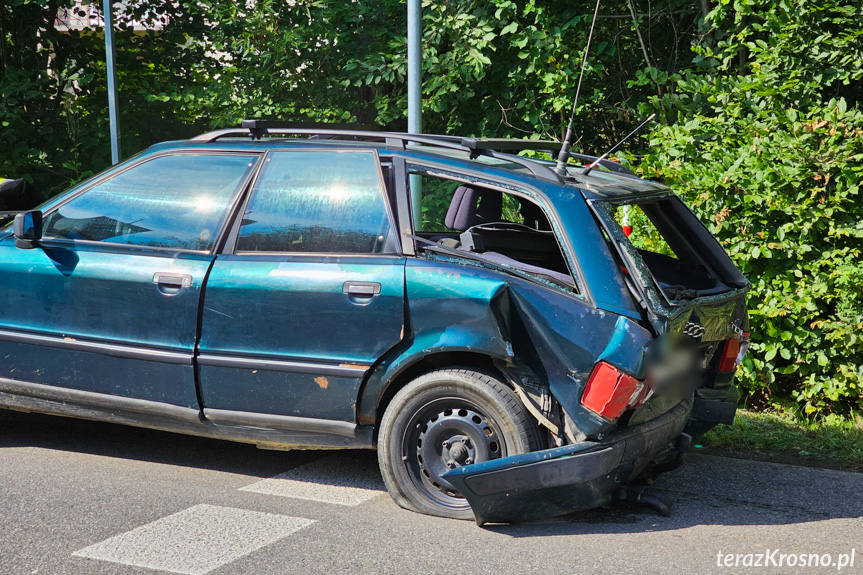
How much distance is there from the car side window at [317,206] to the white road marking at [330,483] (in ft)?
4.06

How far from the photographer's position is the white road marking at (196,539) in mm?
3557

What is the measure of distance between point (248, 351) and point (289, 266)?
0.47 meters

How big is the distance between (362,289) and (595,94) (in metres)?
6.05

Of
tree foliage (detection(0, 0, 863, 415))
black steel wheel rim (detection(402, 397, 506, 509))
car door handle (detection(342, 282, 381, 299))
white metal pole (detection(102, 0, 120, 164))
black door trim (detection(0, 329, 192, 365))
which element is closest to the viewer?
black steel wheel rim (detection(402, 397, 506, 509))

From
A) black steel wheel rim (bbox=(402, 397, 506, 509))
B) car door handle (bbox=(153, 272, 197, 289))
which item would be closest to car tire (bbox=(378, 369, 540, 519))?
black steel wheel rim (bbox=(402, 397, 506, 509))

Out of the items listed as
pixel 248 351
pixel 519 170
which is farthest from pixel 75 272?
pixel 519 170

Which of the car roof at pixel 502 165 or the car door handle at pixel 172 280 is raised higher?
the car roof at pixel 502 165

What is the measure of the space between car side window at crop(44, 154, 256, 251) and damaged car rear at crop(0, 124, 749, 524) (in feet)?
0.04

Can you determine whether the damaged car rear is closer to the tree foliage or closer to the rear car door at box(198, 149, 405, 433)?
the rear car door at box(198, 149, 405, 433)

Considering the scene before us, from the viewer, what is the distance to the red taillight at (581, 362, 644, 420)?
144 inches

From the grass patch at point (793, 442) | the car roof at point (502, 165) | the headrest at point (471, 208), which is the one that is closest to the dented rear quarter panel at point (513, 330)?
the car roof at point (502, 165)

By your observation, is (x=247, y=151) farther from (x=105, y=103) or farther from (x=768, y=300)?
(x=105, y=103)

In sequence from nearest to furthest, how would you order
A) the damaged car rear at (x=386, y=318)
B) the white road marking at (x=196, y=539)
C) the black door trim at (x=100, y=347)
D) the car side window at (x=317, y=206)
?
Answer: the white road marking at (x=196, y=539), the damaged car rear at (x=386, y=318), the car side window at (x=317, y=206), the black door trim at (x=100, y=347)

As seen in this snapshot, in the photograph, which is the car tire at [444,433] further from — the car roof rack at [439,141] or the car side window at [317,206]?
the car roof rack at [439,141]
